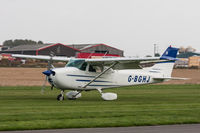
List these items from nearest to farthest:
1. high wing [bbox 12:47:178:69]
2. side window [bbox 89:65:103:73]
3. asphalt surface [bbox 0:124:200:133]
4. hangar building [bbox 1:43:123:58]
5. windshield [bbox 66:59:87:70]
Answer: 1. asphalt surface [bbox 0:124:200:133]
2. high wing [bbox 12:47:178:69]
3. windshield [bbox 66:59:87:70]
4. side window [bbox 89:65:103:73]
5. hangar building [bbox 1:43:123:58]

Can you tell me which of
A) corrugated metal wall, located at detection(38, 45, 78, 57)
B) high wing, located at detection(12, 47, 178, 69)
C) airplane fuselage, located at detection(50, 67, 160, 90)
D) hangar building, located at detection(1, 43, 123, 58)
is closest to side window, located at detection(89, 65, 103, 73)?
airplane fuselage, located at detection(50, 67, 160, 90)

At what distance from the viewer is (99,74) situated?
2236 cm

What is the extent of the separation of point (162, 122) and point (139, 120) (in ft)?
2.55

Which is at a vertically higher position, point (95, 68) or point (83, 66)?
point (83, 66)

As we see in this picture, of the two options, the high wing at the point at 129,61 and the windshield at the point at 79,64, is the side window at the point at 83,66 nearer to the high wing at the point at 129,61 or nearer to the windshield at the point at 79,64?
the windshield at the point at 79,64

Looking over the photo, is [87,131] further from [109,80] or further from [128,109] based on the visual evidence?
[109,80]

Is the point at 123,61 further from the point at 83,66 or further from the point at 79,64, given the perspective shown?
the point at 79,64

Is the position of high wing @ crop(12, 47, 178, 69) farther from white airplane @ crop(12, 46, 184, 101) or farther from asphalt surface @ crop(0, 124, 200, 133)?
asphalt surface @ crop(0, 124, 200, 133)

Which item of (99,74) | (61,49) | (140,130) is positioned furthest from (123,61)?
(61,49)

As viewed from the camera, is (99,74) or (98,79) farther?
(98,79)

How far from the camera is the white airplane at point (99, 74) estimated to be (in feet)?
68.9

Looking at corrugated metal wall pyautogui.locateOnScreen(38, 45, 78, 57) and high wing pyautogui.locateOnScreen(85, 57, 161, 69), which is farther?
corrugated metal wall pyautogui.locateOnScreen(38, 45, 78, 57)

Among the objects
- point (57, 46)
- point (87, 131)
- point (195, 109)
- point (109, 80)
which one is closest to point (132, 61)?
point (109, 80)

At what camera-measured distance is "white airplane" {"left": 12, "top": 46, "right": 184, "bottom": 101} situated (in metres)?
21.0
